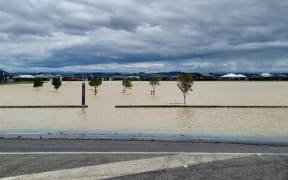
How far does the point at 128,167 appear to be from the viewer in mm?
6773

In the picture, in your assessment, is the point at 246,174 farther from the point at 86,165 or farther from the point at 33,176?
the point at 33,176

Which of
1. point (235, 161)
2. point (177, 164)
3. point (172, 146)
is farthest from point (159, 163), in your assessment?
point (172, 146)

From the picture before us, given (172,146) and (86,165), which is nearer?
(86,165)

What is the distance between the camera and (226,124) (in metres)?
16.1

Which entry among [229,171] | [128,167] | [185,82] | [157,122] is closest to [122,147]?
[128,167]

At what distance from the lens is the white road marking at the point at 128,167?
617 cm

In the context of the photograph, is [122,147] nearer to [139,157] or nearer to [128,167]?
[139,157]

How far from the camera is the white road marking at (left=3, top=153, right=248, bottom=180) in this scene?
6172 millimetres

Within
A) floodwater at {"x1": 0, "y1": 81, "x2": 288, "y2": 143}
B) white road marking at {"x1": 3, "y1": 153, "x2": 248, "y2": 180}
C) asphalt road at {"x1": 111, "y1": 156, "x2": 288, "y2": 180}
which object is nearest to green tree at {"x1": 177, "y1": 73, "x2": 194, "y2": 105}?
floodwater at {"x1": 0, "y1": 81, "x2": 288, "y2": 143}

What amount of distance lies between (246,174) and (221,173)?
0.39 metres

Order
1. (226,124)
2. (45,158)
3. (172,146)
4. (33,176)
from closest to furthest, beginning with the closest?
(33,176) < (45,158) < (172,146) < (226,124)

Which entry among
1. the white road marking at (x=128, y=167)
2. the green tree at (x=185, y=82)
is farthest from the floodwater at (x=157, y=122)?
the green tree at (x=185, y=82)

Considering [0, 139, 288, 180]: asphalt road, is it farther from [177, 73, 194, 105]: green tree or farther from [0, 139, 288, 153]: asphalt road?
[177, 73, 194, 105]: green tree

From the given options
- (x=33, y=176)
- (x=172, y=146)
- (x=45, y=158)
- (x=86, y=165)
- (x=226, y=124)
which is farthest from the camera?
(x=226, y=124)
